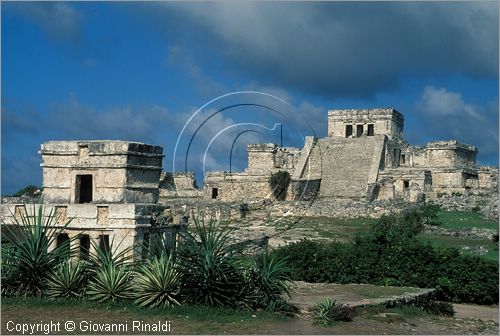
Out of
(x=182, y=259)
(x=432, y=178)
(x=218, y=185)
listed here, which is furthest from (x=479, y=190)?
(x=182, y=259)

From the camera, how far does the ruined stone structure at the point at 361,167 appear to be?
38.9m

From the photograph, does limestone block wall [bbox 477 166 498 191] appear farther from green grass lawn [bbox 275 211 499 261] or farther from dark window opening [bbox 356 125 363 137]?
green grass lawn [bbox 275 211 499 261]

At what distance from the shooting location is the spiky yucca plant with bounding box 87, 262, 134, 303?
12695mm

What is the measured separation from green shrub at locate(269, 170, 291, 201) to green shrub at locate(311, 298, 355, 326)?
86.9 ft

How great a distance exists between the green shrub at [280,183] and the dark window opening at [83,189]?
22.1 meters

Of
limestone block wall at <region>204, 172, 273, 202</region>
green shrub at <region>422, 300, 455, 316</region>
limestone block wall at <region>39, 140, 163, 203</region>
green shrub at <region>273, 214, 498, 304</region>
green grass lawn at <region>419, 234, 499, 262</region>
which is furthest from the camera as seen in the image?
limestone block wall at <region>204, 172, 273, 202</region>

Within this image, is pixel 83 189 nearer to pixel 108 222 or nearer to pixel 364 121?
pixel 108 222

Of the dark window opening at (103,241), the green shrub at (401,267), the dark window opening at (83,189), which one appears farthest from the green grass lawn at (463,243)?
the dark window opening at (103,241)

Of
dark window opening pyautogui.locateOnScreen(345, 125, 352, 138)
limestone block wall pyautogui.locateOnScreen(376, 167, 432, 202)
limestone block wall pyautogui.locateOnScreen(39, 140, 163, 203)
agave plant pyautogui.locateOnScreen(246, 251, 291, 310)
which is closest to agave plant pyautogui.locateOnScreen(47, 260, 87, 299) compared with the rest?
agave plant pyautogui.locateOnScreen(246, 251, 291, 310)

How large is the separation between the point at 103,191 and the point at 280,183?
932 inches

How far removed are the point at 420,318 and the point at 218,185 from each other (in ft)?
91.2

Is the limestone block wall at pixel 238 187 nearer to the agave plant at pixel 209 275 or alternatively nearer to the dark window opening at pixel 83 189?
the dark window opening at pixel 83 189

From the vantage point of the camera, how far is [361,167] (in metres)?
41.2

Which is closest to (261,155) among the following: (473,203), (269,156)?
(269,156)
